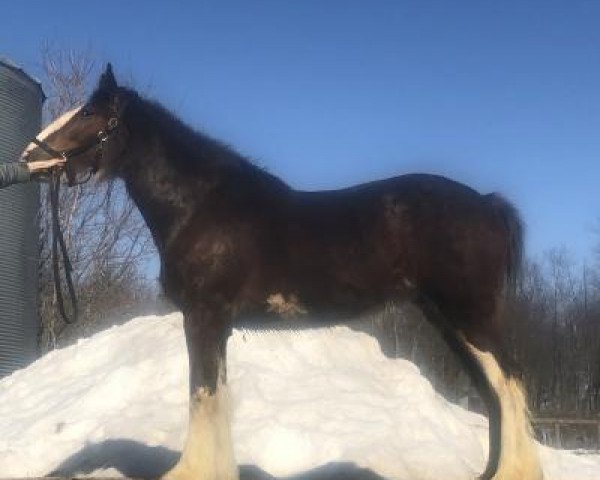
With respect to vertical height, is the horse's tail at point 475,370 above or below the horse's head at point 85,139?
below

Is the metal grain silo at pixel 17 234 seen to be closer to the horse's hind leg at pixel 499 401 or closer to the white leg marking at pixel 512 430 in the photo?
the horse's hind leg at pixel 499 401

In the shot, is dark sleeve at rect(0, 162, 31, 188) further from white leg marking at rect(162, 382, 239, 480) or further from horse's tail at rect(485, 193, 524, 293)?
horse's tail at rect(485, 193, 524, 293)

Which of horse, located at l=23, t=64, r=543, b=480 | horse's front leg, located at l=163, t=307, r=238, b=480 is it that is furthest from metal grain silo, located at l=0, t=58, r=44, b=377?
horse's front leg, located at l=163, t=307, r=238, b=480

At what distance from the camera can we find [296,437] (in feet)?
26.5

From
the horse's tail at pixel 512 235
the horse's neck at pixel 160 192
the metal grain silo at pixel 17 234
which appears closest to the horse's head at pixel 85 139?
the horse's neck at pixel 160 192

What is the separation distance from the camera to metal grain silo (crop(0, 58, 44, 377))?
18094 mm

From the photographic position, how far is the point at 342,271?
4.52 m

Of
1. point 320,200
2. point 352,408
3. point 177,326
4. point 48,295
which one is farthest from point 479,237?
point 48,295

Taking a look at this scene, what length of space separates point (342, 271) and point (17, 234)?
52.6ft

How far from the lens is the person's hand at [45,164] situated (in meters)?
4.85

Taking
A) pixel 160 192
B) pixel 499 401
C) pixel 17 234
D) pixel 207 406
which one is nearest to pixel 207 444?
pixel 207 406

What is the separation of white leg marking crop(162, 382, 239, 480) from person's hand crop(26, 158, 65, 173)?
5.84 feet

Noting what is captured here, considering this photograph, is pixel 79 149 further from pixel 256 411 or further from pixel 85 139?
pixel 256 411

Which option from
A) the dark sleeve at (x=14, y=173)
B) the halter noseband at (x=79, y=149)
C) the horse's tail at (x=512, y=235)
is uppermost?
the halter noseband at (x=79, y=149)
